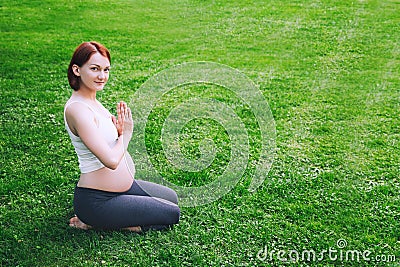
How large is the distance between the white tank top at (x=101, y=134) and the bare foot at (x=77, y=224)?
0.34 metres

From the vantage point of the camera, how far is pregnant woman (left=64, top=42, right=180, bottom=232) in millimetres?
2957

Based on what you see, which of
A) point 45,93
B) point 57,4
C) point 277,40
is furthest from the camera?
point 57,4

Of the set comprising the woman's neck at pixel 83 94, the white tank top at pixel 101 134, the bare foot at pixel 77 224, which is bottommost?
the bare foot at pixel 77 224

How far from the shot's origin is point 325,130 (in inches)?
187

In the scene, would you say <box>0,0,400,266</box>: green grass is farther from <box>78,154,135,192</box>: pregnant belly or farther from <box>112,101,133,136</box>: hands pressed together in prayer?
<box>112,101,133,136</box>: hands pressed together in prayer

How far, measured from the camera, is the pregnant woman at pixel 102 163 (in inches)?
116

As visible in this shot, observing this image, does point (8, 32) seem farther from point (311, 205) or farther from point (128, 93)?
point (311, 205)

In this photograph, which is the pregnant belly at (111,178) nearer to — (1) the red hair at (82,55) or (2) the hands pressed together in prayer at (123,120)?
(2) the hands pressed together in prayer at (123,120)

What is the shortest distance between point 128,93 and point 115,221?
2.48m

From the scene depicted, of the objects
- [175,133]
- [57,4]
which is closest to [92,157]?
[175,133]

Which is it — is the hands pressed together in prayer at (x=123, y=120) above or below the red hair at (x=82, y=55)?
below
